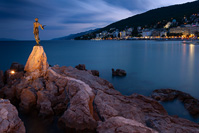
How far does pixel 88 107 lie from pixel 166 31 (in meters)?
145

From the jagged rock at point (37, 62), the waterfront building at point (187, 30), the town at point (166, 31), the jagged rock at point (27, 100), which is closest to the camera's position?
the jagged rock at point (27, 100)

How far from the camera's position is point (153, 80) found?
1465 cm

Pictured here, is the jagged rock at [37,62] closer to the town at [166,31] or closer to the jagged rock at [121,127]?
the jagged rock at [121,127]

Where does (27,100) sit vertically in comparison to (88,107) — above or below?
below

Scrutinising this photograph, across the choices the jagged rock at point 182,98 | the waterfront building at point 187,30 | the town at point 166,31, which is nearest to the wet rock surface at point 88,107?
the jagged rock at point 182,98

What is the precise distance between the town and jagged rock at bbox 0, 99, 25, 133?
121 meters

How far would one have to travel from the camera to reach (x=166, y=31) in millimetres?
133250

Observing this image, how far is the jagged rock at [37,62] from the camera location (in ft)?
33.2

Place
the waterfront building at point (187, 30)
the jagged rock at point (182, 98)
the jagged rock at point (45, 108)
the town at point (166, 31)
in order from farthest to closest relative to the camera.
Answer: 1. the town at point (166, 31)
2. the waterfront building at point (187, 30)
3. the jagged rock at point (182, 98)
4. the jagged rock at point (45, 108)

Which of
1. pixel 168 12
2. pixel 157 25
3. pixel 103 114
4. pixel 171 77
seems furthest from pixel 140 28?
pixel 103 114

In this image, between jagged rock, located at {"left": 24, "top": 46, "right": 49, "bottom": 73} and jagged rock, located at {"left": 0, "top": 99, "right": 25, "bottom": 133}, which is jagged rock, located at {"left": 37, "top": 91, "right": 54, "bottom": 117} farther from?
jagged rock, located at {"left": 24, "top": 46, "right": 49, "bottom": 73}

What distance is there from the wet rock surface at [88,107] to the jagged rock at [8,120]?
5.62 ft

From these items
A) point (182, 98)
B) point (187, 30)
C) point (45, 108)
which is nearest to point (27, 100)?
point (45, 108)

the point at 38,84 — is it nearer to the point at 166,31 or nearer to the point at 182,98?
the point at 182,98
